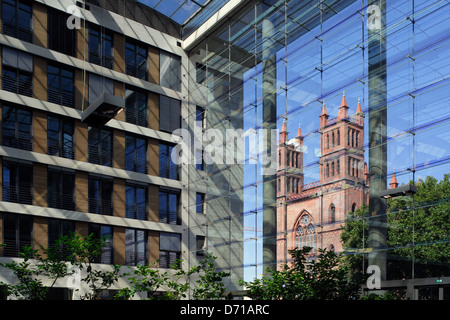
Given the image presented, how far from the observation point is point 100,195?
2784cm

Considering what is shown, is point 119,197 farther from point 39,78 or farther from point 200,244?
point 39,78

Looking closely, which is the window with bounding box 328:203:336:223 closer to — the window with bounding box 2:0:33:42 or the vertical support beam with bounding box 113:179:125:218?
the vertical support beam with bounding box 113:179:125:218

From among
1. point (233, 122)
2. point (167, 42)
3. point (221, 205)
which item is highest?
point (167, 42)

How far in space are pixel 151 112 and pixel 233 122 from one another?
15.3ft

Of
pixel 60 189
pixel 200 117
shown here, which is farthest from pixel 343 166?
pixel 60 189

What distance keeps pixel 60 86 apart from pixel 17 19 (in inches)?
Result: 146

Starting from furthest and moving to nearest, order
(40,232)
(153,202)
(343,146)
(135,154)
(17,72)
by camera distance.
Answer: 1. (153,202)
2. (135,154)
3. (17,72)
4. (40,232)
5. (343,146)

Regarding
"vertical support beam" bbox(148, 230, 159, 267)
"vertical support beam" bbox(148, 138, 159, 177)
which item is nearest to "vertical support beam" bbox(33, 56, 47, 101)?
"vertical support beam" bbox(148, 138, 159, 177)

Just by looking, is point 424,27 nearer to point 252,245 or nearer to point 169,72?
point 252,245

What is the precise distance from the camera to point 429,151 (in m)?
20.3

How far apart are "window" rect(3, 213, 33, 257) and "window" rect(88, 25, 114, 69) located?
9054 millimetres

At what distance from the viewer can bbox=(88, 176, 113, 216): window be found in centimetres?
2748

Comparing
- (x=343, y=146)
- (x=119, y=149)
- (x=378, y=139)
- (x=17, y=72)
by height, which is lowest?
(x=343, y=146)
